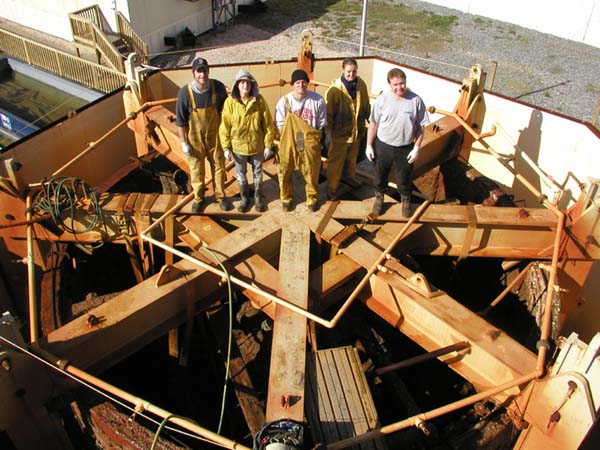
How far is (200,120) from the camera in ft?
19.1

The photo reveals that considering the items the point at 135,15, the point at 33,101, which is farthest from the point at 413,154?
the point at 135,15

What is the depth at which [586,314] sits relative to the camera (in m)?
8.18

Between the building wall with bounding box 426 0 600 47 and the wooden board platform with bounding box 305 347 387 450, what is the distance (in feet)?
69.2

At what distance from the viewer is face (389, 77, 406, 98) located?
17.8 ft

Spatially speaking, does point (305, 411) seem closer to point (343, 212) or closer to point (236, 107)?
point (343, 212)

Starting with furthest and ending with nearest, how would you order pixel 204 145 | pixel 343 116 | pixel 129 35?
1. pixel 129 35
2. pixel 343 116
3. pixel 204 145

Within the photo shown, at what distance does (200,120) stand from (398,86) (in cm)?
207

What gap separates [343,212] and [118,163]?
4714mm

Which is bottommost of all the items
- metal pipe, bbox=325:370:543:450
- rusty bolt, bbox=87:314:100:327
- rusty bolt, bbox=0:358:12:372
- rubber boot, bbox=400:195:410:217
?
metal pipe, bbox=325:370:543:450

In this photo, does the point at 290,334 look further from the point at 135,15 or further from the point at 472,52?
the point at 472,52

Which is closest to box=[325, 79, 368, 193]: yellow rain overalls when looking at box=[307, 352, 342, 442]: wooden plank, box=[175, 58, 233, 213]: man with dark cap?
box=[175, 58, 233, 213]: man with dark cap

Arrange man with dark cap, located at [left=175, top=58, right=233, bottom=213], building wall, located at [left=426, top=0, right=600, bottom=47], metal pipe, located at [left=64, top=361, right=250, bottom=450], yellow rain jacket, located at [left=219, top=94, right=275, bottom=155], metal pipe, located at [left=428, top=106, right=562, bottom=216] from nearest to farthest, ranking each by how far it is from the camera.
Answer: metal pipe, located at [left=64, top=361, right=250, bottom=450] < yellow rain jacket, located at [left=219, top=94, right=275, bottom=155] < man with dark cap, located at [left=175, top=58, right=233, bottom=213] < metal pipe, located at [left=428, top=106, right=562, bottom=216] < building wall, located at [left=426, top=0, right=600, bottom=47]

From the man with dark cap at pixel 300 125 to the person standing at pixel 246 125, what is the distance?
173 millimetres

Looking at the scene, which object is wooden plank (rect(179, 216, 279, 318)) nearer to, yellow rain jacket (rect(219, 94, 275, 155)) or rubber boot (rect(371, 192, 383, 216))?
yellow rain jacket (rect(219, 94, 275, 155))
